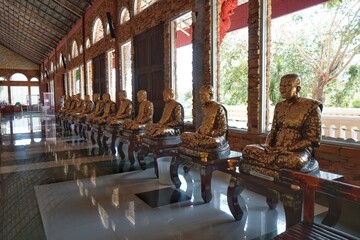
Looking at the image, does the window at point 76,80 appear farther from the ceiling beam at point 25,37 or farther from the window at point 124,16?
the window at point 124,16

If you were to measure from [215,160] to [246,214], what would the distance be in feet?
1.93

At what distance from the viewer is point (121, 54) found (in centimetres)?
818

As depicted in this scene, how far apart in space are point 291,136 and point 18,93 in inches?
1033

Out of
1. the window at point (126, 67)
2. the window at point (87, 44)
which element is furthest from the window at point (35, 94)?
the window at point (126, 67)

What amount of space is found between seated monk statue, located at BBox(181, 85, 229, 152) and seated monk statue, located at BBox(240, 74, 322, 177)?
0.57 metres

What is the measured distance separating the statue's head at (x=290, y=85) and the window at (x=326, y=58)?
106 centimetres

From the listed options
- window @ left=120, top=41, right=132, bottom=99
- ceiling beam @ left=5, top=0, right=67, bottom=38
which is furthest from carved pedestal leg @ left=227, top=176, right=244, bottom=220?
ceiling beam @ left=5, top=0, right=67, bottom=38

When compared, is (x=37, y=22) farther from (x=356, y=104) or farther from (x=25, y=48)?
(x=356, y=104)

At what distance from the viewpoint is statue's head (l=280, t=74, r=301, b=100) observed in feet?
8.15

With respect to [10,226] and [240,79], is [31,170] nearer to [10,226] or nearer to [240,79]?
[10,226]

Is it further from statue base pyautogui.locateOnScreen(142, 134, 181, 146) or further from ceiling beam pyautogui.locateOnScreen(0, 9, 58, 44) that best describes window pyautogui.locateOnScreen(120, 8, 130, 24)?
ceiling beam pyautogui.locateOnScreen(0, 9, 58, 44)

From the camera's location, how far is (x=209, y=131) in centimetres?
330

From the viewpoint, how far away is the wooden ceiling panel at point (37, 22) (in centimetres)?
1168

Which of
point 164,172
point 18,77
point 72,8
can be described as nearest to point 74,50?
point 72,8
